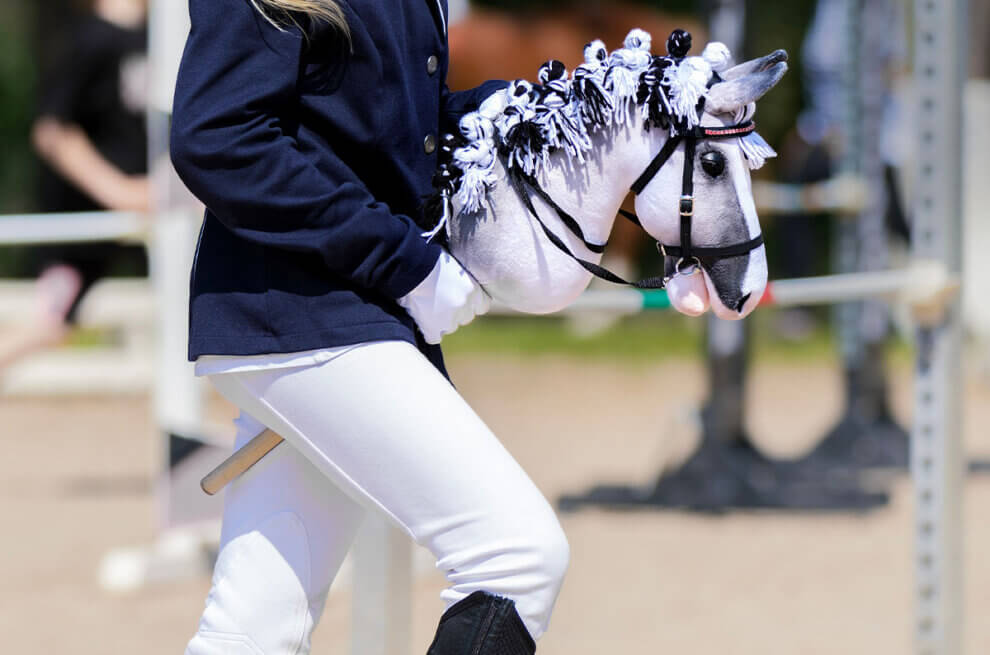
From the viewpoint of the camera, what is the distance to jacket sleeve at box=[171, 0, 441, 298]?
1.77 metres

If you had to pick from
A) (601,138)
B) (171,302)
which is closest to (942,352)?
(601,138)

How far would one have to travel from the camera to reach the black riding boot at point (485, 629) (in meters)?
1.76

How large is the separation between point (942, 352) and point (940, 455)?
214 millimetres

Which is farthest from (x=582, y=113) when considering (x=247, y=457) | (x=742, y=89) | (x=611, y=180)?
(x=247, y=457)

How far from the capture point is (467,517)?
1.78 m

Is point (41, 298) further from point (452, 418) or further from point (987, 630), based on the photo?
point (452, 418)

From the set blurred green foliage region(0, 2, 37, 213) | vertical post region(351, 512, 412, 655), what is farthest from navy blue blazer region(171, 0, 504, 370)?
blurred green foliage region(0, 2, 37, 213)

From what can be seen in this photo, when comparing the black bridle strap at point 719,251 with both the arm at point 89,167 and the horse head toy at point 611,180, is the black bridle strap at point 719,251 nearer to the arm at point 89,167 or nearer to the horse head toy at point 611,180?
the horse head toy at point 611,180

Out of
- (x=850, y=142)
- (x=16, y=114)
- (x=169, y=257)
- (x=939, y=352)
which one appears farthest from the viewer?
(x=16, y=114)

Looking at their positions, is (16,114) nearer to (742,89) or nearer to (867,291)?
(867,291)

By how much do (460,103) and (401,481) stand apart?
22.5 inches

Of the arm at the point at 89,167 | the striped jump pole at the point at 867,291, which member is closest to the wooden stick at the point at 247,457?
the striped jump pole at the point at 867,291

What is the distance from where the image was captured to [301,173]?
70.2 inches

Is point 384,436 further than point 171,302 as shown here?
No
